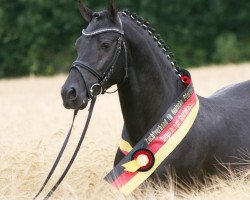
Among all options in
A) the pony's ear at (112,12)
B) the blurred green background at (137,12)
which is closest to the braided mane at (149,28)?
the pony's ear at (112,12)

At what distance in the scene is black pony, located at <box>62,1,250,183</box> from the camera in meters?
5.73

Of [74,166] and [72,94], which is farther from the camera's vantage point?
[74,166]

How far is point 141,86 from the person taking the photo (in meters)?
6.07

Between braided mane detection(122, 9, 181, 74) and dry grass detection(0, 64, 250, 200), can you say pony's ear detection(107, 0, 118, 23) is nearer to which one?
braided mane detection(122, 9, 181, 74)

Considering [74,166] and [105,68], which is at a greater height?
[105,68]

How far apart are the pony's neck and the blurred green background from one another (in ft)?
122

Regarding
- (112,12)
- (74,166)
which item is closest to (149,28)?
(112,12)

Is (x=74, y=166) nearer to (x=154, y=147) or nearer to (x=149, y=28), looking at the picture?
(x=154, y=147)

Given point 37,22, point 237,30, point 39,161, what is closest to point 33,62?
point 37,22

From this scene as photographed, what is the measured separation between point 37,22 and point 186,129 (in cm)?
3971

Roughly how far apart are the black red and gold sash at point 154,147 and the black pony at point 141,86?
2.4 inches

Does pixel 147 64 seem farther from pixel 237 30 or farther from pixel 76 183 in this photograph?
pixel 237 30

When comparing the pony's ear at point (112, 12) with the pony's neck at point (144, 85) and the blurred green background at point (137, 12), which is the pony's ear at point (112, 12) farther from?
the blurred green background at point (137, 12)

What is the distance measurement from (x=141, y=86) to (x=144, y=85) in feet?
0.10
